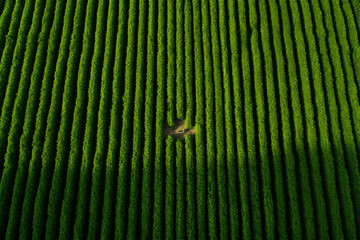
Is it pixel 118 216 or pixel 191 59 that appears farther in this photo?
pixel 191 59

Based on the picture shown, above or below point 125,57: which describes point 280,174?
below

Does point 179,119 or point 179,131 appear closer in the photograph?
point 179,131

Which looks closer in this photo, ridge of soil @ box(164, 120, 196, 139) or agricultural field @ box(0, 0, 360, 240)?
agricultural field @ box(0, 0, 360, 240)

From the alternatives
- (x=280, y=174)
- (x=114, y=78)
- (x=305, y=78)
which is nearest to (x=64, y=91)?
(x=114, y=78)

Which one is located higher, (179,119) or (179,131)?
(179,119)

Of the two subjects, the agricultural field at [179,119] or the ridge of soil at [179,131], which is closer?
the agricultural field at [179,119]

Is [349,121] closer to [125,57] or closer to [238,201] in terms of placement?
[238,201]

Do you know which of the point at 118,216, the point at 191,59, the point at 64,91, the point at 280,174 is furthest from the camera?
the point at 191,59

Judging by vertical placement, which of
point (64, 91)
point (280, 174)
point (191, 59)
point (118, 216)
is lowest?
point (118, 216)
